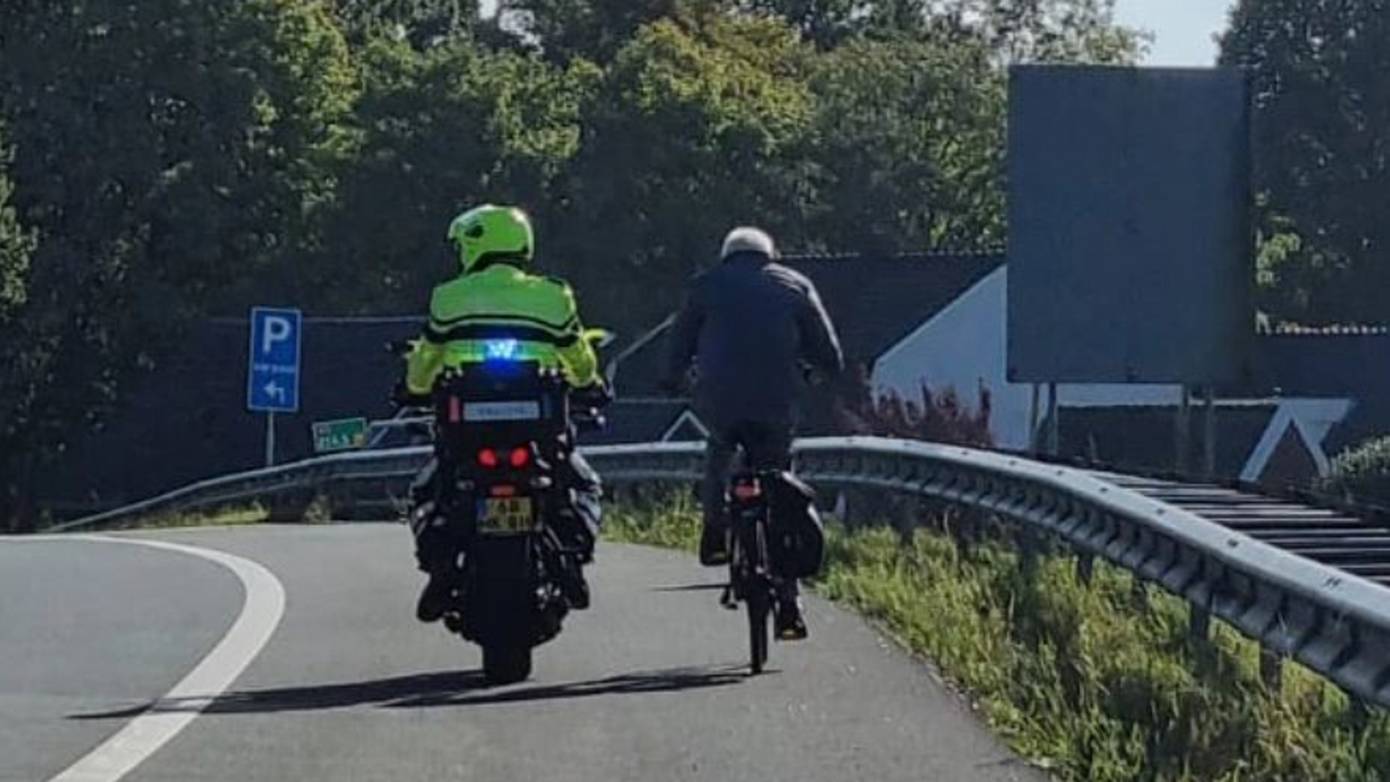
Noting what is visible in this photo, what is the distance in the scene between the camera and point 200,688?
13.0m

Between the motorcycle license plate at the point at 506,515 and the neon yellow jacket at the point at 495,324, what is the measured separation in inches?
23.4

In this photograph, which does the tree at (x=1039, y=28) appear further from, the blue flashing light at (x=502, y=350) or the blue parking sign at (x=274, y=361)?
the blue flashing light at (x=502, y=350)

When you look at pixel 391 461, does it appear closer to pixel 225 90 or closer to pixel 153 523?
pixel 153 523

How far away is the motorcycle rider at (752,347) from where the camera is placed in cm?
1447

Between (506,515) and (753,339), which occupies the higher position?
(753,339)

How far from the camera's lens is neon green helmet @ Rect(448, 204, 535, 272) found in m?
13.8

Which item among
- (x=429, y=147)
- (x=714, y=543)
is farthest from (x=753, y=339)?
(x=429, y=147)

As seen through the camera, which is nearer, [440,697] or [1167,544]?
[440,697]

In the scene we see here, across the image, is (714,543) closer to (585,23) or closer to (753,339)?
(753,339)

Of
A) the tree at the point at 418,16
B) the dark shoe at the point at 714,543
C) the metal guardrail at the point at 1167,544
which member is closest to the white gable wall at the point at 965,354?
the tree at the point at 418,16

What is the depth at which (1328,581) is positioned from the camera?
33.7 ft

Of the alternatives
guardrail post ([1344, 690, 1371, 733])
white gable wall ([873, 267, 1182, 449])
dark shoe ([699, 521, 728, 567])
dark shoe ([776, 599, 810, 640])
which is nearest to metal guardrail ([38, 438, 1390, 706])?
guardrail post ([1344, 690, 1371, 733])

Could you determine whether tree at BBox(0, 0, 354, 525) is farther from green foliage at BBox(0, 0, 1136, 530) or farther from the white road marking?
the white road marking

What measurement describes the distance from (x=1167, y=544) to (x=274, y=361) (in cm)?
2648
